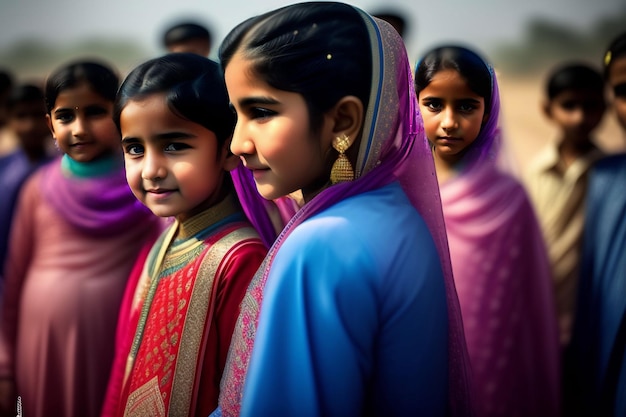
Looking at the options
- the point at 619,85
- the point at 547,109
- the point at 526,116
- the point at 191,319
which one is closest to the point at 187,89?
the point at 191,319

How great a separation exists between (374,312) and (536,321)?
1.28 m

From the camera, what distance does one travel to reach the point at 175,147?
110 centimetres

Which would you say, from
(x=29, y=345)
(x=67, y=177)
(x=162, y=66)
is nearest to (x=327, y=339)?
(x=162, y=66)

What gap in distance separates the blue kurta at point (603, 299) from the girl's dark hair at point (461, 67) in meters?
0.88

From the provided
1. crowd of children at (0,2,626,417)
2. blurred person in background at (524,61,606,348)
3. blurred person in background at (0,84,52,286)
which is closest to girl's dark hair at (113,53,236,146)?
crowd of children at (0,2,626,417)

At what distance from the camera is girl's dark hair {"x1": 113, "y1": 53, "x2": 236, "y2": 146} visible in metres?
1.10

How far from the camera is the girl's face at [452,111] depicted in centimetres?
106

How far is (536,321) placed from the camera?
2016 millimetres

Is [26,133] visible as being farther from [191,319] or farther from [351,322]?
[351,322]

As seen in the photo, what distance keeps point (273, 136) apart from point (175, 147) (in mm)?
233

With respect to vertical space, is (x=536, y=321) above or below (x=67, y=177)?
below

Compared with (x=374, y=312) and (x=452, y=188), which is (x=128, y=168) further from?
(x=452, y=188)

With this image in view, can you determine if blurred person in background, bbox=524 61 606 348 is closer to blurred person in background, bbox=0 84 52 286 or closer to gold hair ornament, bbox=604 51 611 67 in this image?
gold hair ornament, bbox=604 51 611 67


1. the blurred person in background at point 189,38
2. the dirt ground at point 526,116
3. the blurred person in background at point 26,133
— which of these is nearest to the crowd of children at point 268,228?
the blurred person in background at point 26,133
